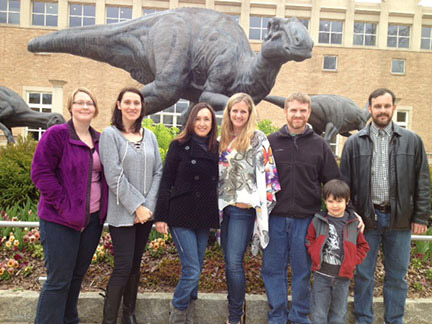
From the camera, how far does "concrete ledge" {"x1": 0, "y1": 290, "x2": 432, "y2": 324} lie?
3.09 metres

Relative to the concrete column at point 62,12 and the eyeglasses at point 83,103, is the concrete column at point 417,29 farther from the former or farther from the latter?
the eyeglasses at point 83,103

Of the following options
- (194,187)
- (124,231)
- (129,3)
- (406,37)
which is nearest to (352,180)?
(194,187)

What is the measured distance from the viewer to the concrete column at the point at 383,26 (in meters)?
22.9

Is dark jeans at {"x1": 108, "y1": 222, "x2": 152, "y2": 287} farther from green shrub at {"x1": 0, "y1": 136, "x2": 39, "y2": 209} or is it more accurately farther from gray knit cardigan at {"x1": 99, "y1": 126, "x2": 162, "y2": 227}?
green shrub at {"x1": 0, "y1": 136, "x2": 39, "y2": 209}

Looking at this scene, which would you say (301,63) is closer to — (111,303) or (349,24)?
(349,24)

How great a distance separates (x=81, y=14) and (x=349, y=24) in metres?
15.8

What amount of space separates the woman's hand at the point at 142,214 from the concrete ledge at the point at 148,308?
35.9 inches

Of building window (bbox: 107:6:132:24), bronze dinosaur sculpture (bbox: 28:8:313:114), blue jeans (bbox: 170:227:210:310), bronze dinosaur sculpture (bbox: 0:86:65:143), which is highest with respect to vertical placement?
building window (bbox: 107:6:132:24)

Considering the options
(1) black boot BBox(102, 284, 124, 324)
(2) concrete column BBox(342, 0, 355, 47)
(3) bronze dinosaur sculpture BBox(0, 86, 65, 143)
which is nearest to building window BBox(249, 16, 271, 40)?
(2) concrete column BBox(342, 0, 355, 47)

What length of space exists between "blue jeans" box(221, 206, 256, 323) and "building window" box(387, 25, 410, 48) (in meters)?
24.6

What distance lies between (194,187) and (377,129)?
1498 mm

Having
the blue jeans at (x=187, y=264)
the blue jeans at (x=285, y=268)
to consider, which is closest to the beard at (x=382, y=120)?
the blue jeans at (x=285, y=268)

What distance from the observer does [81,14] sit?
21406mm

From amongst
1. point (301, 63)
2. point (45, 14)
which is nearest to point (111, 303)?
point (301, 63)
